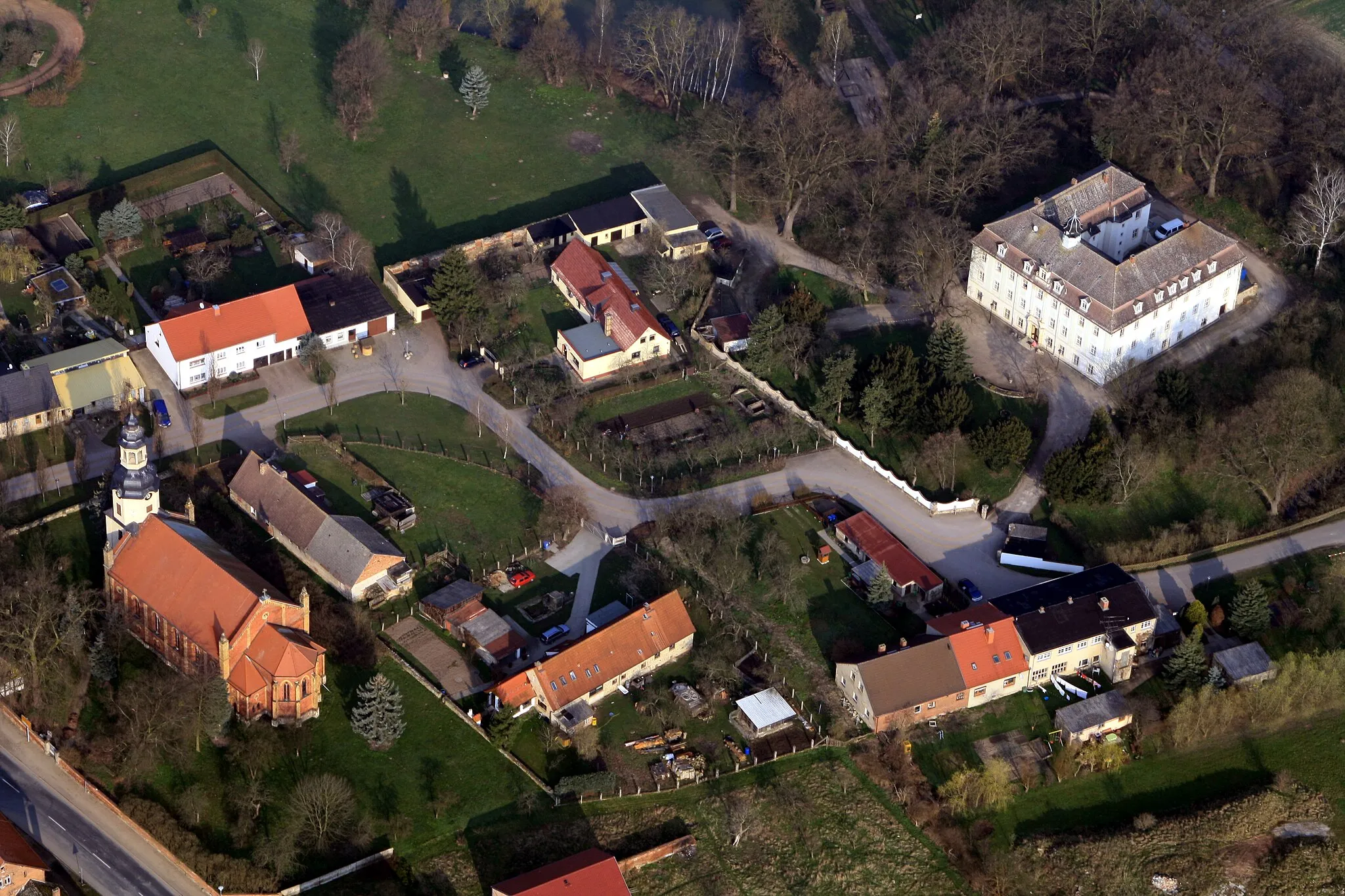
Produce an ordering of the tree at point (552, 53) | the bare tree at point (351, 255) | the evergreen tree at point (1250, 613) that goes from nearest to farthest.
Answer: the evergreen tree at point (1250, 613) < the bare tree at point (351, 255) < the tree at point (552, 53)

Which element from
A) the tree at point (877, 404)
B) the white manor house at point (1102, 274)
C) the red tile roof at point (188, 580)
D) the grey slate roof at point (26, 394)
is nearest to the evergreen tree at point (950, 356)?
the tree at point (877, 404)

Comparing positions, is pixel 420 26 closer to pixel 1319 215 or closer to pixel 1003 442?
pixel 1003 442

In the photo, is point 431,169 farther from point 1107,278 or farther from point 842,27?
point 1107,278

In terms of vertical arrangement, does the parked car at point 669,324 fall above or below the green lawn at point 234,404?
above

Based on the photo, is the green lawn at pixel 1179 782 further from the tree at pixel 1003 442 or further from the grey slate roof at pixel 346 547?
the grey slate roof at pixel 346 547

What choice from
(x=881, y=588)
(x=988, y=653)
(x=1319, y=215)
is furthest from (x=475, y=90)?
(x=988, y=653)

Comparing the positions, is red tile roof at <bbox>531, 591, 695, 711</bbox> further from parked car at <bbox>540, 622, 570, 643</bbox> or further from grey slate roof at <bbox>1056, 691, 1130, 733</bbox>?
grey slate roof at <bbox>1056, 691, 1130, 733</bbox>

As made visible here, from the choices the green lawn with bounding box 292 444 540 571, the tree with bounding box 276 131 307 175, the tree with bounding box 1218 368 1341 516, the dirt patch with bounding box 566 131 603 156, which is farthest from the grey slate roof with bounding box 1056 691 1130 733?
the tree with bounding box 276 131 307 175
